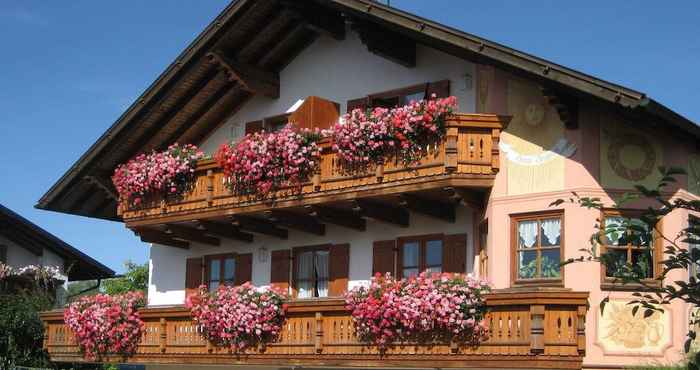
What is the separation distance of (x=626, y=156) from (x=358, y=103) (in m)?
5.90

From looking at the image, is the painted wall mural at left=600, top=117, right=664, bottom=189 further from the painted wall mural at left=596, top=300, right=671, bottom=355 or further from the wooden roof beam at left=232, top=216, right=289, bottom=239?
the wooden roof beam at left=232, top=216, right=289, bottom=239

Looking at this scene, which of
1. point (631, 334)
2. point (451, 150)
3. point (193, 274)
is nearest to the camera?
point (631, 334)

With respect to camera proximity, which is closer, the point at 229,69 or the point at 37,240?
the point at 229,69

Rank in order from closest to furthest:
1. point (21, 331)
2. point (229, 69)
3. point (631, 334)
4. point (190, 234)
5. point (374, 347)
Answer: point (631, 334) < point (374, 347) < point (229, 69) < point (190, 234) < point (21, 331)

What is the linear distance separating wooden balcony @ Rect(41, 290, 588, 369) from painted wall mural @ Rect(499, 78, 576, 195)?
2.20m

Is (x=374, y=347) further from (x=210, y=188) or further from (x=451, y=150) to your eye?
(x=210, y=188)

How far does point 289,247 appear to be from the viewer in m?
22.2

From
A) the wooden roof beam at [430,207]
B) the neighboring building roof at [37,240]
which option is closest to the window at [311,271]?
the wooden roof beam at [430,207]

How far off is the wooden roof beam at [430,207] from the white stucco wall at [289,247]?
0.17m

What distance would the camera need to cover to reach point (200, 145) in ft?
79.9

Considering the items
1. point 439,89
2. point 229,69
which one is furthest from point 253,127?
point 439,89

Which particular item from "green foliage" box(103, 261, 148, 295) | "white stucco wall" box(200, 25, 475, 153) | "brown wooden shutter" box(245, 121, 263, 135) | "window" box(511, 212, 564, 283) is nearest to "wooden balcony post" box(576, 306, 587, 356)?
"window" box(511, 212, 564, 283)

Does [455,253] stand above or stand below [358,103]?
below

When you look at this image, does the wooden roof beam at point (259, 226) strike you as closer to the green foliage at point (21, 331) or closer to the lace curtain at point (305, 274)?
the lace curtain at point (305, 274)
